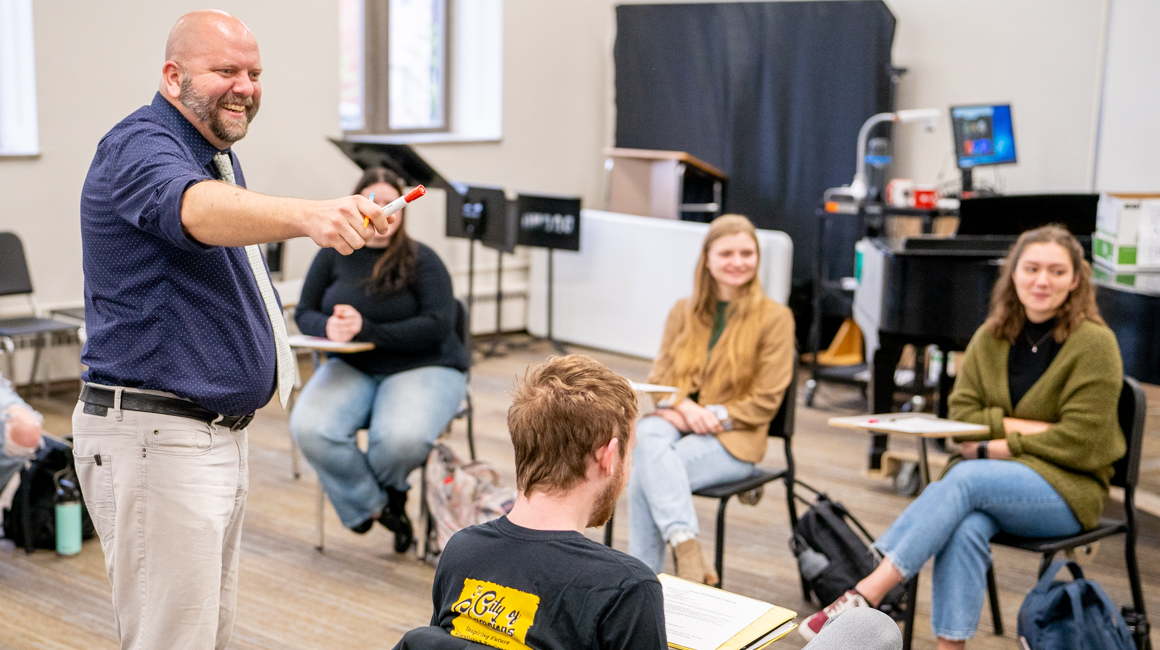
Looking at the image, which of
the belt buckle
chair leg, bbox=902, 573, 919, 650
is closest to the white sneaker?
chair leg, bbox=902, 573, 919, 650

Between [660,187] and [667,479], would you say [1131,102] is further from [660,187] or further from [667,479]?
[667,479]

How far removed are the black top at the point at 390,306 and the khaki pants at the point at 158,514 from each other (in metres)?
1.64

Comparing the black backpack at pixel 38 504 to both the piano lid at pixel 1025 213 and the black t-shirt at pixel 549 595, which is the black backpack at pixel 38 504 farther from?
the piano lid at pixel 1025 213

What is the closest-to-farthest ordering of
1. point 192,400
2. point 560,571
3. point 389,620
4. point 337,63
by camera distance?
point 560,571
point 192,400
point 389,620
point 337,63

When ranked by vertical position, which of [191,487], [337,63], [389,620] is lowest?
[389,620]

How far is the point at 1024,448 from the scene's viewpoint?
2891mm

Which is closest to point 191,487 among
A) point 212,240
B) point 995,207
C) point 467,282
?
point 212,240

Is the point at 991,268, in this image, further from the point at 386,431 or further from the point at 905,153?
the point at 905,153

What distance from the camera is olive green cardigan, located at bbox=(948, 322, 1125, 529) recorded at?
2.83m

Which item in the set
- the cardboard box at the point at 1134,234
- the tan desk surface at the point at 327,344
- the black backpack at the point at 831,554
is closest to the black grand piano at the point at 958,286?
the cardboard box at the point at 1134,234

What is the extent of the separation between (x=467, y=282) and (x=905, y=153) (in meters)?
3.04

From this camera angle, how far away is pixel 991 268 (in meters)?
4.20

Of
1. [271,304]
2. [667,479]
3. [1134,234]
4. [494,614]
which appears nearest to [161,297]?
[271,304]

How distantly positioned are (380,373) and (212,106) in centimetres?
193
